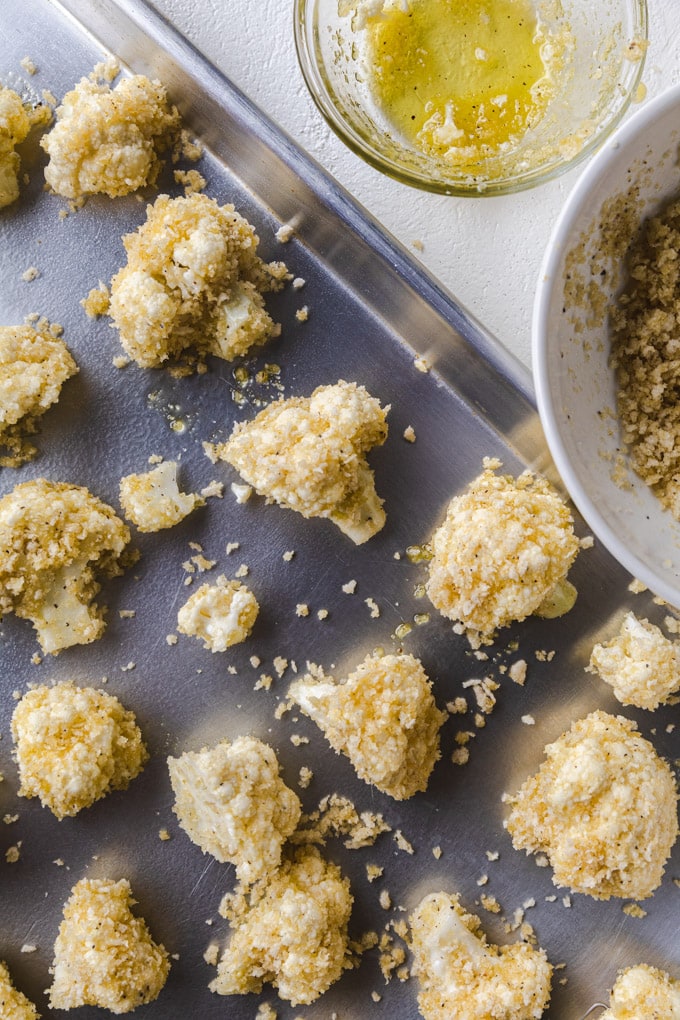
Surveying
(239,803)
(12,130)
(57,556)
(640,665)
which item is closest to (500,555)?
(640,665)

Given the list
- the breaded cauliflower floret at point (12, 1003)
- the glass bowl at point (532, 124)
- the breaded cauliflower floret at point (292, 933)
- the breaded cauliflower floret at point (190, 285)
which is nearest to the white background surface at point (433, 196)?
the glass bowl at point (532, 124)

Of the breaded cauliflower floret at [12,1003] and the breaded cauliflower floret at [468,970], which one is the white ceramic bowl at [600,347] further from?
the breaded cauliflower floret at [12,1003]

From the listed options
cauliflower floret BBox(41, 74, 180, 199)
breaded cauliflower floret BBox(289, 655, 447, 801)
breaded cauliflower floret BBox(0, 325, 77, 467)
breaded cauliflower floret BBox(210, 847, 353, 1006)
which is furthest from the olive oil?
breaded cauliflower floret BBox(210, 847, 353, 1006)

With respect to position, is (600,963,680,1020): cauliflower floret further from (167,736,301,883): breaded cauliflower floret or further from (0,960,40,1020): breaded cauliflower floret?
(0,960,40,1020): breaded cauliflower floret

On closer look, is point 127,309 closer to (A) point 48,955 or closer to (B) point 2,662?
(B) point 2,662

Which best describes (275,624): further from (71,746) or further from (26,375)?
(26,375)
